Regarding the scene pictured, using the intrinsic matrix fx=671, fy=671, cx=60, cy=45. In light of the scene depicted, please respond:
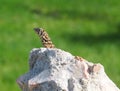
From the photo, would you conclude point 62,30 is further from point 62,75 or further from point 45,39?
point 62,75

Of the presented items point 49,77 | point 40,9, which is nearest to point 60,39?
point 40,9

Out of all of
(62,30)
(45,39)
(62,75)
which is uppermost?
(62,30)

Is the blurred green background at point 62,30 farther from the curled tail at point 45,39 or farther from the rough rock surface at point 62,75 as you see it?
the rough rock surface at point 62,75

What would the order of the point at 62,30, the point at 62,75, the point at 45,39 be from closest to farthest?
the point at 62,75 → the point at 45,39 → the point at 62,30

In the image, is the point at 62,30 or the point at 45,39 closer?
the point at 45,39

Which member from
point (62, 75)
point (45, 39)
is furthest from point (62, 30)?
point (62, 75)

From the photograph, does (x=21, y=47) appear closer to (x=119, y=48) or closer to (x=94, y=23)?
(x=119, y=48)
